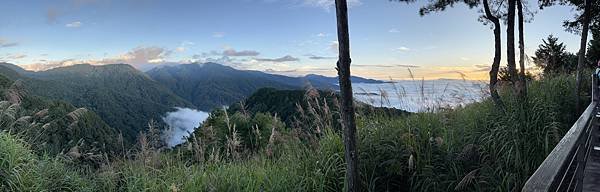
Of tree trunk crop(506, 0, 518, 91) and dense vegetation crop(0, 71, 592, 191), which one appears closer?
dense vegetation crop(0, 71, 592, 191)

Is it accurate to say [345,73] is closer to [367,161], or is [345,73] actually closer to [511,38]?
[367,161]

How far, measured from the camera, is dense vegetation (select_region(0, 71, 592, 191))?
154 inches

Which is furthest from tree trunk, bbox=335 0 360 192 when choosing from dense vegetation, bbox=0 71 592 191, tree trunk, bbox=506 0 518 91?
tree trunk, bbox=506 0 518 91

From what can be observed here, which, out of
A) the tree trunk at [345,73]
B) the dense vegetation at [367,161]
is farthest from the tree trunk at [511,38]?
the tree trunk at [345,73]

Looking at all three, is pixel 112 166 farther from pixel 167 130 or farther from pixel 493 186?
pixel 493 186

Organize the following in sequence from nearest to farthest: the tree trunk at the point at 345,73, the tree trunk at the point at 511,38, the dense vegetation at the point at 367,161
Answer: the tree trunk at the point at 345,73 → the dense vegetation at the point at 367,161 → the tree trunk at the point at 511,38

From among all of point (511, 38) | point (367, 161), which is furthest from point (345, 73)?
point (511, 38)

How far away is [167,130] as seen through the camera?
742cm

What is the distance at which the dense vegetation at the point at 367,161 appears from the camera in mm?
3920

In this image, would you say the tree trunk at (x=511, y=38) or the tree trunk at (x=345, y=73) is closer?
the tree trunk at (x=345, y=73)

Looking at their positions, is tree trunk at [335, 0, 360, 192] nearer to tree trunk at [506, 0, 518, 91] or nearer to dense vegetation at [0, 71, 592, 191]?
dense vegetation at [0, 71, 592, 191]

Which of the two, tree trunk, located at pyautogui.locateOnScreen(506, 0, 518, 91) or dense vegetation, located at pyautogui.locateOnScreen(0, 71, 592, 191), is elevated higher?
tree trunk, located at pyautogui.locateOnScreen(506, 0, 518, 91)

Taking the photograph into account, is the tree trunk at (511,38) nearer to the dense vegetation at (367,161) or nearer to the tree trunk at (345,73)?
the dense vegetation at (367,161)

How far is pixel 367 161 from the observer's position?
421 cm
